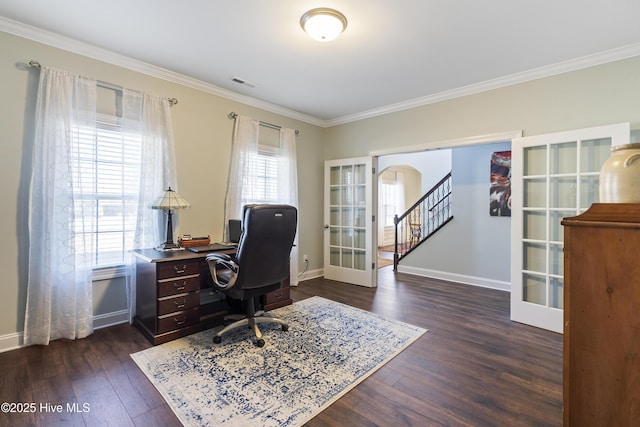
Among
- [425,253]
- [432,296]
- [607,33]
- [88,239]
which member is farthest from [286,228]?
[425,253]

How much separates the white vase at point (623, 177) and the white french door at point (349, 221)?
129 inches

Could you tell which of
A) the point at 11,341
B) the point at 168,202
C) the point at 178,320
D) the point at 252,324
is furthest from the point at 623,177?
the point at 11,341

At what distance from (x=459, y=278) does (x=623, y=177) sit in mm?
4008

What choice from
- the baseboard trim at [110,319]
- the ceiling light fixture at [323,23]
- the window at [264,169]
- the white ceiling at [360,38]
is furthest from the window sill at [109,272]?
the ceiling light fixture at [323,23]

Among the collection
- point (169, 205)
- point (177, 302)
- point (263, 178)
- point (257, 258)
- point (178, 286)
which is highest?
point (263, 178)

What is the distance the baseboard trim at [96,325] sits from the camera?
237 centimetres

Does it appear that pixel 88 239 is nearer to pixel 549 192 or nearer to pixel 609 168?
pixel 609 168

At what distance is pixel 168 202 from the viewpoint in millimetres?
2889

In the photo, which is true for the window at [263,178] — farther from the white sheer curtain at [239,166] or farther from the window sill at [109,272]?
the window sill at [109,272]

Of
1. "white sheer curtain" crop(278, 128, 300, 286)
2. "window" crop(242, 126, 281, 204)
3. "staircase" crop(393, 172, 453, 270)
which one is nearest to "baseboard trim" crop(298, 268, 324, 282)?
"white sheer curtain" crop(278, 128, 300, 286)

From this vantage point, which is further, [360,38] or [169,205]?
[169,205]

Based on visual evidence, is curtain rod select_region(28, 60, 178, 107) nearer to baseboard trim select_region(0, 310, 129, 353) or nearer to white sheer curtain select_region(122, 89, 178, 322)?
white sheer curtain select_region(122, 89, 178, 322)

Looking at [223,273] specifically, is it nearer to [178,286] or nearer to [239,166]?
[178,286]

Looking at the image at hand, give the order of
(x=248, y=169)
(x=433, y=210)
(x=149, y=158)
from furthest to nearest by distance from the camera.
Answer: (x=433, y=210), (x=248, y=169), (x=149, y=158)
